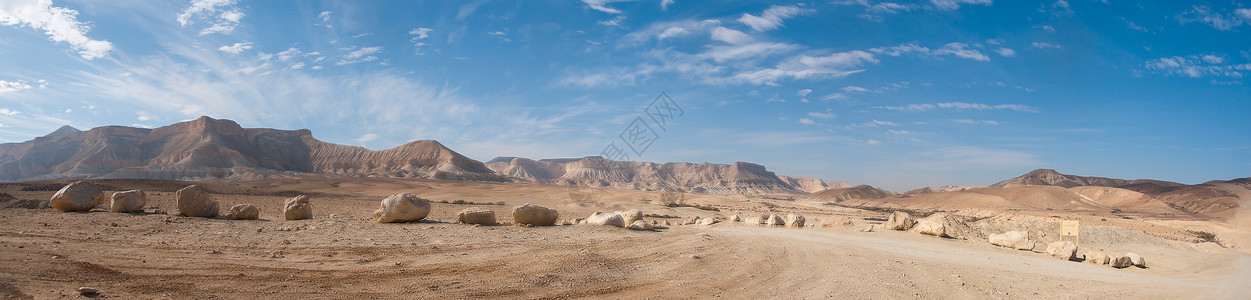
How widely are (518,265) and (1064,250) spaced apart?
12.6m

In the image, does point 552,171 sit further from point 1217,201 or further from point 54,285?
point 54,285

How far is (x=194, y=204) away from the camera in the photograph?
1466 centimetres

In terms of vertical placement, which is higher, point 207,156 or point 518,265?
point 207,156

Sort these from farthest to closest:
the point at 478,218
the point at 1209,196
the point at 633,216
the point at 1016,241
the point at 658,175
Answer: the point at 658,175
the point at 1209,196
the point at 633,216
the point at 478,218
the point at 1016,241

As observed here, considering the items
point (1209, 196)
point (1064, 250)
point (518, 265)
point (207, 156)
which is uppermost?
point (207, 156)

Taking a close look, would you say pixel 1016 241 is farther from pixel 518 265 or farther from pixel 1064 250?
pixel 518 265

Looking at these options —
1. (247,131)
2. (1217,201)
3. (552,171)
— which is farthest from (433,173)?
(1217,201)

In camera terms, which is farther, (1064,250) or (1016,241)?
(1016,241)

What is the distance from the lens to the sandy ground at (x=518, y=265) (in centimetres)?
741

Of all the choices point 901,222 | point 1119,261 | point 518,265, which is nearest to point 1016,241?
point 1119,261

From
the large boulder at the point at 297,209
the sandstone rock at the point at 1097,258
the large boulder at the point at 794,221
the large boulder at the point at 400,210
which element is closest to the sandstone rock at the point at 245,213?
the large boulder at the point at 297,209

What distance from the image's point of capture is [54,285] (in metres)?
6.50

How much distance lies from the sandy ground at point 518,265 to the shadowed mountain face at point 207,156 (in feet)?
263

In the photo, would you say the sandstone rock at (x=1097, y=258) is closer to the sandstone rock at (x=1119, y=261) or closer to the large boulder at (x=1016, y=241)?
the sandstone rock at (x=1119, y=261)
